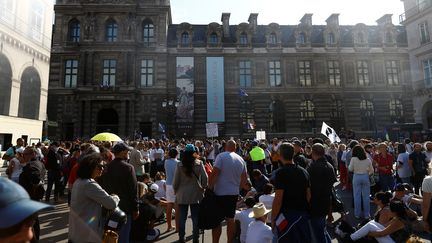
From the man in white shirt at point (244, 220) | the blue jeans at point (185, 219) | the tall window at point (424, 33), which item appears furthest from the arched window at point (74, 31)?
the tall window at point (424, 33)

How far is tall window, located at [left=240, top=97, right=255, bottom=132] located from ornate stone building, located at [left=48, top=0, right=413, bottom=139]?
12cm

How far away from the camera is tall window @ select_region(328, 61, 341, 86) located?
35.8 metres

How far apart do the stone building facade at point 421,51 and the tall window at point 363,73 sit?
24.8ft

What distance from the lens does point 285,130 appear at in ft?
113

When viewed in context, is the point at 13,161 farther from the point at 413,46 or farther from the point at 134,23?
the point at 413,46

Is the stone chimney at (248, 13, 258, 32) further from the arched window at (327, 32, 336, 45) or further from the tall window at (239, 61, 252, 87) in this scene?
the arched window at (327, 32, 336, 45)

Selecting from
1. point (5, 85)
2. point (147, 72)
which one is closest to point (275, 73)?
point (147, 72)

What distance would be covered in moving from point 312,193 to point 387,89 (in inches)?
1471

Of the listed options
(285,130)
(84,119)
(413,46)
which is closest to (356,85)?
(413,46)

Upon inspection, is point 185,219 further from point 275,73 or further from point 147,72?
point 275,73

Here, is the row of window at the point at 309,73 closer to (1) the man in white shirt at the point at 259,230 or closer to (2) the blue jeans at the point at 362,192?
(2) the blue jeans at the point at 362,192

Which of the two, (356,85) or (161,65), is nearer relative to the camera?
(161,65)

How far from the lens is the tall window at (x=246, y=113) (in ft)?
111

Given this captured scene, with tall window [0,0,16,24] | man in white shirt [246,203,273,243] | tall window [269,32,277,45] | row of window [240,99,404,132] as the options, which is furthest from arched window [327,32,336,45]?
man in white shirt [246,203,273,243]
